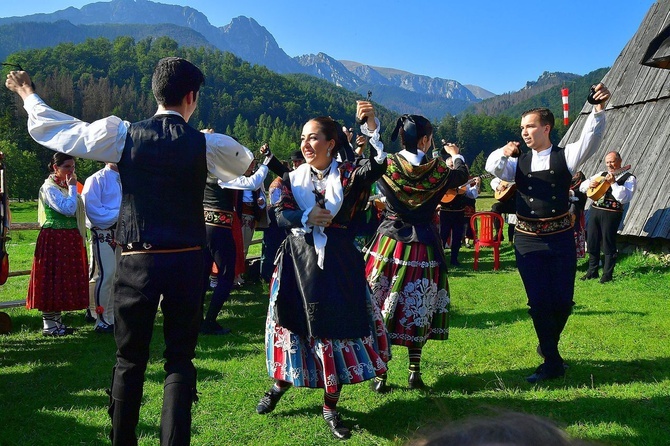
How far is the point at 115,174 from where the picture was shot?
5984 millimetres

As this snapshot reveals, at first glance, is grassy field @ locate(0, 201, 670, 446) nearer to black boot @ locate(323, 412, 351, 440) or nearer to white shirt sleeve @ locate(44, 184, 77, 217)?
black boot @ locate(323, 412, 351, 440)

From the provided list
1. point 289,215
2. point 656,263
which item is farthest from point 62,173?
point 656,263

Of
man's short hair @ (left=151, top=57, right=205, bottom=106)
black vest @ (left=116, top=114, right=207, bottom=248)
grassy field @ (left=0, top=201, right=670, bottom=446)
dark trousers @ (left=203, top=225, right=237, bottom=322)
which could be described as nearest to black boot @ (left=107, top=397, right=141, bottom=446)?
grassy field @ (left=0, top=201, right=670, bottom=446)

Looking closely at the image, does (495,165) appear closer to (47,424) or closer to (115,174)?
(47,424)

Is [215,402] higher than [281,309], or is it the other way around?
[281,309]

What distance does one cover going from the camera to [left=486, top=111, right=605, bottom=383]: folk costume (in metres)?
4.17

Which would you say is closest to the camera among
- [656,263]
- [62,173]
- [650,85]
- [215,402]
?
[215,402]

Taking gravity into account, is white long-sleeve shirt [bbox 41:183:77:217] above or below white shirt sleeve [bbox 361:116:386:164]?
below

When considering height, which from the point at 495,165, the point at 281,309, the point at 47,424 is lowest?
the point at 47,424

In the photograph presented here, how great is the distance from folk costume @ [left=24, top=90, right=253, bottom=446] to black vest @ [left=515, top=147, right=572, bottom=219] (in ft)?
8.80

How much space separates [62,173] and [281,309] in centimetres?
356

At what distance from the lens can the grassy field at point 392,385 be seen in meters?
3.32

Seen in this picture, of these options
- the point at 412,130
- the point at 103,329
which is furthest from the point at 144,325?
the point at 103,329

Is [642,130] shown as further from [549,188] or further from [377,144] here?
[377,144]
